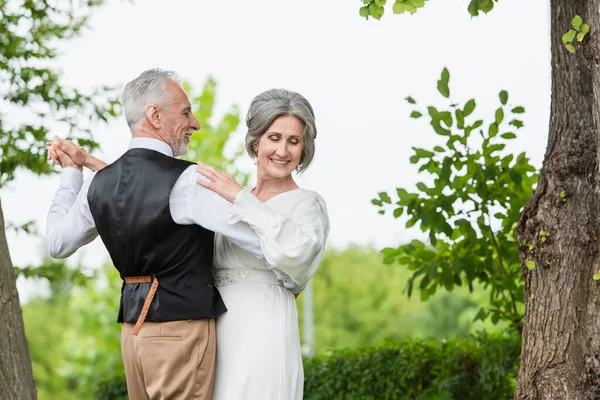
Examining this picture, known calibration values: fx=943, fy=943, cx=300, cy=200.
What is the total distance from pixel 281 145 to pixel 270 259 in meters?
0.55

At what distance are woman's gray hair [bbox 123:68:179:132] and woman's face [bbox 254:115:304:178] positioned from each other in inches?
17.9

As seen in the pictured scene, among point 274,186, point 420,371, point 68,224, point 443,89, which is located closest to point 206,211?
point 274,186

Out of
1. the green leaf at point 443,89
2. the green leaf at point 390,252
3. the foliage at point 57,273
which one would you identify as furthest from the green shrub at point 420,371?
the foliage at point 57,273

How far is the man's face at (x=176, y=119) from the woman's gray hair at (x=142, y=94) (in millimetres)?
29

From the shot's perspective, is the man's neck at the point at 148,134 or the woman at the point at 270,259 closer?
the woman at the point at 270,259

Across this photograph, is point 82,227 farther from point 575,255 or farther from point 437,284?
point 437,284

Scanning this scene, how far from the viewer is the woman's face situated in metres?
3.90

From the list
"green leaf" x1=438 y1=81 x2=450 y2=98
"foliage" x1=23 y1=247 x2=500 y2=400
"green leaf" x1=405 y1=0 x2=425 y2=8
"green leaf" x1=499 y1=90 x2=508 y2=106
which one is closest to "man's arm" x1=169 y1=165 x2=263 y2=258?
"green leaf" x1=405 y1=0 x2=425 y2=8

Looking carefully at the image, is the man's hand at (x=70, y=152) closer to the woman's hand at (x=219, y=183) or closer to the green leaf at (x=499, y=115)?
the woman's hand at (x=219, y=183)

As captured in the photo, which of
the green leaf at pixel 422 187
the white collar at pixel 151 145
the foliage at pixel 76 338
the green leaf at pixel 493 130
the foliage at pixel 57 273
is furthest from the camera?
the foliage at pixel 76 338

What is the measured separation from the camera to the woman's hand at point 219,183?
3633 mm

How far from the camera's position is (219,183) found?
3660 mm

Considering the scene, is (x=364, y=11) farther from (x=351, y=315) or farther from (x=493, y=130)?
(x=351, y=315)

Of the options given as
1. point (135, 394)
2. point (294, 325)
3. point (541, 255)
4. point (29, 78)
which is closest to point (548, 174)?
point (541, 255)
